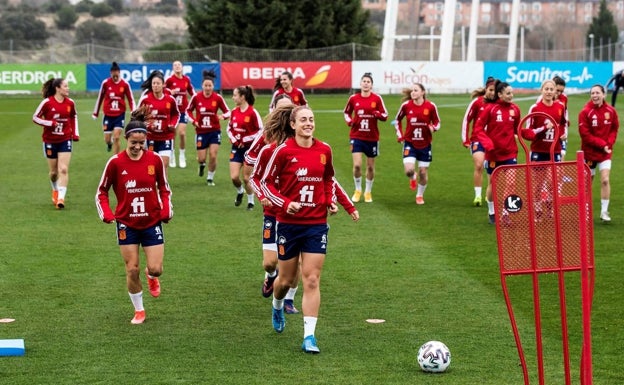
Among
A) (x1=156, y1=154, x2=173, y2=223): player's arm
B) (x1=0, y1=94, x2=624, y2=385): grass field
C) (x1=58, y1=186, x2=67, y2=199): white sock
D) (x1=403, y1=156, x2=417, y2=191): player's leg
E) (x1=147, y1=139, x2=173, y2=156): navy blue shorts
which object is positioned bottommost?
(x1=0, y1=94, x2=624, y2=385): grass field

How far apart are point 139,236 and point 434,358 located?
323 cm

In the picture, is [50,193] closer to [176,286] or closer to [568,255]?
[176,286]

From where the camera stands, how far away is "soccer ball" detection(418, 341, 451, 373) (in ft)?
28.4

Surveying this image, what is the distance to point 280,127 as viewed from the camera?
977 centimetres

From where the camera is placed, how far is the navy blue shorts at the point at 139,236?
10484 millimetres

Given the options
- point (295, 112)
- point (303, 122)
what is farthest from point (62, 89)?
point (303, 122)

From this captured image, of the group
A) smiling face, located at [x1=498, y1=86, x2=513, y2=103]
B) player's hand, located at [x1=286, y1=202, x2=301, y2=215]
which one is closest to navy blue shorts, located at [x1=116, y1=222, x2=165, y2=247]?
player's hand, located at [x1=286, y1=202, x2=301, y2=215]

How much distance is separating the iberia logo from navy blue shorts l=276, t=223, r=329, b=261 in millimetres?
45594

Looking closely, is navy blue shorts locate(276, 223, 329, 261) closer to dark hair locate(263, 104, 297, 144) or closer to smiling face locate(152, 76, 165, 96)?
dark hair locate(263, 104, 297, 144)

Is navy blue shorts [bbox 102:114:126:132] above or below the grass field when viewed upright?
above

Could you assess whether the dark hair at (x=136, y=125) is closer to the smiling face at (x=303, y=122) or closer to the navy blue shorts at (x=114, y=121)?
the smiling face at (x=303, y=122)

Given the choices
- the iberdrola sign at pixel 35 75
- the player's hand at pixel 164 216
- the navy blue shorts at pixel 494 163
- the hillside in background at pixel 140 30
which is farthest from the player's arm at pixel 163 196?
the hillside in background at pixel 140 30

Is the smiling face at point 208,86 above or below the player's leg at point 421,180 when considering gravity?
above

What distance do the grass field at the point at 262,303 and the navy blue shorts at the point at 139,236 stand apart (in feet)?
2.45
